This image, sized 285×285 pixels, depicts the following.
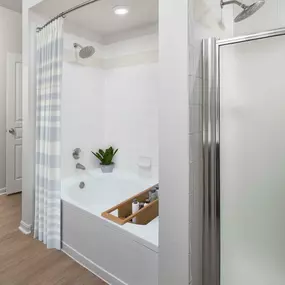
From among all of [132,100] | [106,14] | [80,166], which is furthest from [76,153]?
[106,14]

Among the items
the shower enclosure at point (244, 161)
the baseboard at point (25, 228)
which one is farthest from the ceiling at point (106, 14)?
the baseboard at point (25, 228)

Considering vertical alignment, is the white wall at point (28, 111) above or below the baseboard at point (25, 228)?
above

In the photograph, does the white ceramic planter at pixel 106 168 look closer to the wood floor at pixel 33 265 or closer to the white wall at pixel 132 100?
the white wall at pixel 132 100

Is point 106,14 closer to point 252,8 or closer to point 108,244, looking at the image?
point 252,8

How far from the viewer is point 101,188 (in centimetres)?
277

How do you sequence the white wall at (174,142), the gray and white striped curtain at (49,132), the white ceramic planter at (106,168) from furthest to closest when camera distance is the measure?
the white ceramic planter at (106,168) < the gray and white striped curtain at (49,132) < the white wall at (174,142)

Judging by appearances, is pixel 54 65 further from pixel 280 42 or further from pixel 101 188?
pixel 280 42

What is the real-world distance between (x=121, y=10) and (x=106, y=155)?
1609mm

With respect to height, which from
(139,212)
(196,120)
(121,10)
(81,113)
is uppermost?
(121,10)

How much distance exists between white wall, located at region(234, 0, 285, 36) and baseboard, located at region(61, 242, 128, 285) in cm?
195

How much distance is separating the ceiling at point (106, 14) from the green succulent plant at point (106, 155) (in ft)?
4.78

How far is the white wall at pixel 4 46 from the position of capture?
3.22 m

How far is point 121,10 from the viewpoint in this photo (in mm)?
2201

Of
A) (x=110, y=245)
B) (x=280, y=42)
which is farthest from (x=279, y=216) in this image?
(x=110, y=245)
